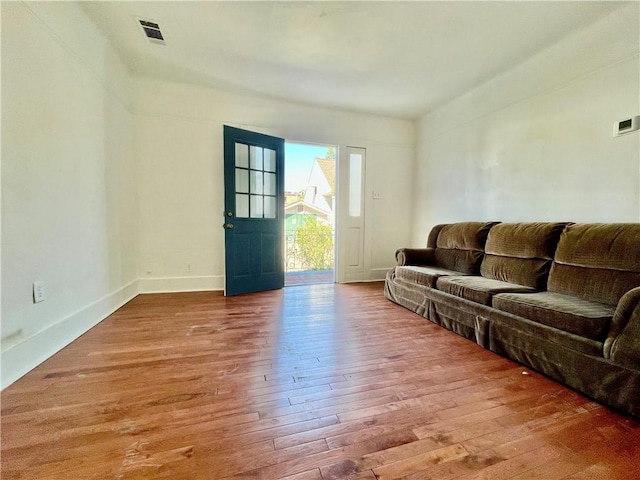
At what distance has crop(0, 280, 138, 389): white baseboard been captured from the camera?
162cm

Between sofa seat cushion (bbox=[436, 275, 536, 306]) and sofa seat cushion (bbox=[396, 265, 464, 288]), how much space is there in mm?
84

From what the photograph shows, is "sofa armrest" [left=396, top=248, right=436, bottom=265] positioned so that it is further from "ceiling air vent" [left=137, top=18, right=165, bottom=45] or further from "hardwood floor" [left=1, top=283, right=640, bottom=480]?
"ceiling air vent" [left=137, top=18, right=165, bottom=45]

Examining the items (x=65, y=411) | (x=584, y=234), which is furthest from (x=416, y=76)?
(x=65, y=411)

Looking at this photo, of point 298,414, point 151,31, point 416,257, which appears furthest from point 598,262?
point 151,31

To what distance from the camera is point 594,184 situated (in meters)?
2.51

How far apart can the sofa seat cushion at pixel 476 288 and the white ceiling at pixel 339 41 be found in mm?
2272

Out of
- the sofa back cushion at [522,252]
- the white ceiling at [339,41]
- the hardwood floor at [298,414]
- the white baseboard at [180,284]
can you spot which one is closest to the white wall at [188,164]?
the white baseboard at [180,284]

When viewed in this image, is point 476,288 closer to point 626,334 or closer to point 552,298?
point 552,298

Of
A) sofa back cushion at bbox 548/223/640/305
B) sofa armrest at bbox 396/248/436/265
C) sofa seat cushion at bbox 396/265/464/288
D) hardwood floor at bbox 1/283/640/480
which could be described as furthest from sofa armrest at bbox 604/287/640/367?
sofa armrest at bbox 396/248/436/265

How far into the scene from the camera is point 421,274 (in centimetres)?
305

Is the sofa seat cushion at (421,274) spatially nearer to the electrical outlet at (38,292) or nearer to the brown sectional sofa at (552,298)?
the brown sectional sofa at (552,298)

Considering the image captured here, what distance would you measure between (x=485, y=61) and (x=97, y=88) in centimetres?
395

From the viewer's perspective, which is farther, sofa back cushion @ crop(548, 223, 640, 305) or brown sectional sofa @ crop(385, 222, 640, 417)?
sofa back cushion @ crop(548, 223, 640, 305)

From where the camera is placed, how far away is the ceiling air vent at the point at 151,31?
257 cm
